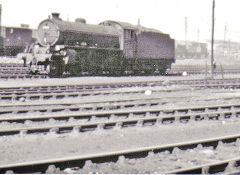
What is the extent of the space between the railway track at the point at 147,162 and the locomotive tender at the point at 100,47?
14156 mm

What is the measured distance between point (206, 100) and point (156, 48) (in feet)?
44.8

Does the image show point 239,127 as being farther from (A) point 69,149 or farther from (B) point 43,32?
(B) point 43,32

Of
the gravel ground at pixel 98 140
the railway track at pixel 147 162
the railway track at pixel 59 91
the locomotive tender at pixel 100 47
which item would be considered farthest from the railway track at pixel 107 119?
the locomotive tender at pixel 100 47

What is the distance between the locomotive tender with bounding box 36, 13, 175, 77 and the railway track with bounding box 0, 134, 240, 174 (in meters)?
14.2

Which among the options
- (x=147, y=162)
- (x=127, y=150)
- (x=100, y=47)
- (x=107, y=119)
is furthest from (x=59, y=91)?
(x=100, y=47)

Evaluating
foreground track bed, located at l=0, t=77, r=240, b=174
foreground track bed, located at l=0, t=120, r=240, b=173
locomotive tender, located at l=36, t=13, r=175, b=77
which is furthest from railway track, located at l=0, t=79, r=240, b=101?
foreground track bed, located at l=0, t=120, r=240, b=173

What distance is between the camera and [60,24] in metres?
20.1

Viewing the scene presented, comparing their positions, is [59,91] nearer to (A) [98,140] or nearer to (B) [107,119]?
(B) [107,119]

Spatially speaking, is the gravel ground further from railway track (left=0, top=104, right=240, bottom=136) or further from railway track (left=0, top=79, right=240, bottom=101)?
railway track (left=0, top=79, right=240, bottom=101)

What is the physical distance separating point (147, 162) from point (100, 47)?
17.0 metres

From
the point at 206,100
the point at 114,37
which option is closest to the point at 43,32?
the point at 114,37

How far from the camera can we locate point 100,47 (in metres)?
21.9

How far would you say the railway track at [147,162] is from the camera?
477cm

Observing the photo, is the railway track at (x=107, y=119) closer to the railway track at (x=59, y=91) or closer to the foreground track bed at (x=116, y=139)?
the foreground track bed at (x=116, y=139)
